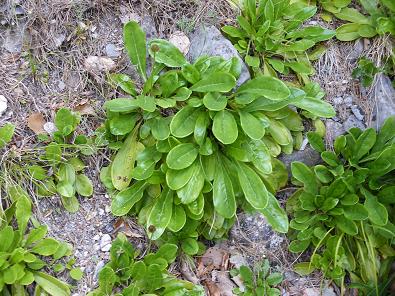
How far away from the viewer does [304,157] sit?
3113 millimetres

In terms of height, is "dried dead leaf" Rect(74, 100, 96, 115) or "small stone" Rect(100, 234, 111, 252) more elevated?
"dried dead leaf" Rect(74, 100, 96, 115)

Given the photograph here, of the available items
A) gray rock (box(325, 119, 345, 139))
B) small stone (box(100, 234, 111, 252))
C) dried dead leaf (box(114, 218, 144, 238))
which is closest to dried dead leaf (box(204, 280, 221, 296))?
dried dead leaf (box(114, 218, 144, 238))

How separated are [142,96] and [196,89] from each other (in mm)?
314

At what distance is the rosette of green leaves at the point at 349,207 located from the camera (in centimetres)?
292

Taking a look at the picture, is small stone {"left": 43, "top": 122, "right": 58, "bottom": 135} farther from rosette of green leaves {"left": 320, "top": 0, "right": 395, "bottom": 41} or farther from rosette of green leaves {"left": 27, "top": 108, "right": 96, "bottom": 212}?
rosette of green leaves {"left": 320, "top": 0, "right": 395, "bottom": 41}

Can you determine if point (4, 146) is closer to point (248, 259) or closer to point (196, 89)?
point (196, 89)

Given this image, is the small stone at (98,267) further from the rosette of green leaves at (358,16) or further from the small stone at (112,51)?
the rosette of green leaves at (358,16)

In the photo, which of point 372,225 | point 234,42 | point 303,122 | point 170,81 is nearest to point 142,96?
point 170,81

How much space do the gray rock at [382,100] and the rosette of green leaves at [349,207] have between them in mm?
181

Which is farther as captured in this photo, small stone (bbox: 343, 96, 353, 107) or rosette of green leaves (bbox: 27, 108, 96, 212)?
small stone (bbox: 343, 96, 353, 107)

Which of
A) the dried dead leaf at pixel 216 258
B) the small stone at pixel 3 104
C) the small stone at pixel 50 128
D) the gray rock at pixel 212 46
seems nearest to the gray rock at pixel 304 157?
the gray rock at pixel 212 46

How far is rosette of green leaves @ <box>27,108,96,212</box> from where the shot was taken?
278cm

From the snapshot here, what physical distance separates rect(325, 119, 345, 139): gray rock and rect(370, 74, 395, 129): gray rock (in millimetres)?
228

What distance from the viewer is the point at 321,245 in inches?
121
